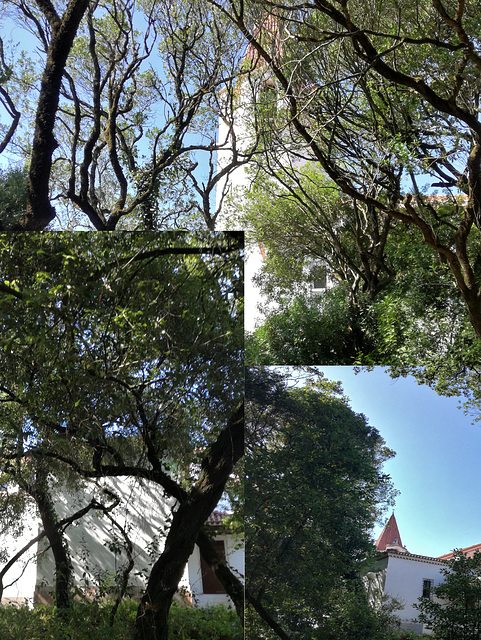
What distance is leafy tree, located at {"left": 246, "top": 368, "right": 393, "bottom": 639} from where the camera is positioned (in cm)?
364

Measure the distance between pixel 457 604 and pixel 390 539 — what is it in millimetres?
522

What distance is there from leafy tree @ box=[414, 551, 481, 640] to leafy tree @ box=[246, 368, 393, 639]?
0.48 m

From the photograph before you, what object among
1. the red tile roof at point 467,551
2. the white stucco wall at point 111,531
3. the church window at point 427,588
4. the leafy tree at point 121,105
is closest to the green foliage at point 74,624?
the white stucco wall at point 111,531

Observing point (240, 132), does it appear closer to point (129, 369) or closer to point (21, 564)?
point (129, 369)

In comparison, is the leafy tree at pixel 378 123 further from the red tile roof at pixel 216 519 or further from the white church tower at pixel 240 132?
the red tile roof at pixel 216 519

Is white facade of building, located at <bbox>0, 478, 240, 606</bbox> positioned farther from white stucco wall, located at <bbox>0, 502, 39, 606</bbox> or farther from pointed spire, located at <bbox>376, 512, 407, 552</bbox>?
pointed spire, located at <bbox>376, 512, 407, 552</bbox>

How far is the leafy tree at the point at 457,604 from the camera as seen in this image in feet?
11.4

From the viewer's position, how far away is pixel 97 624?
137 inches

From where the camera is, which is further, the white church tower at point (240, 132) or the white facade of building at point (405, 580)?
the white church tower at point (240, 132)

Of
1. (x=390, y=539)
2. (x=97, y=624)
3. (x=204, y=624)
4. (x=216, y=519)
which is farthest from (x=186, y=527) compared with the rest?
(x=390, y=539)

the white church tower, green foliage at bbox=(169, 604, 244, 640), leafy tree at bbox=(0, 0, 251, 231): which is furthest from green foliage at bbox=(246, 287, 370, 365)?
green foliage at bbox=(169, 604, 244, 640)

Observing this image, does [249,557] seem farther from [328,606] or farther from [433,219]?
[433,219]

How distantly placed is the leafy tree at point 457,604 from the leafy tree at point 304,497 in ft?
1.57

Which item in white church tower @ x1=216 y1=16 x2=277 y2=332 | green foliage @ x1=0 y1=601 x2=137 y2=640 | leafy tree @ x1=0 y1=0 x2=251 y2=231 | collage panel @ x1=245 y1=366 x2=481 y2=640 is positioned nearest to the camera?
green foliage @ x1=0 y1=601 x2=137 y2=640
